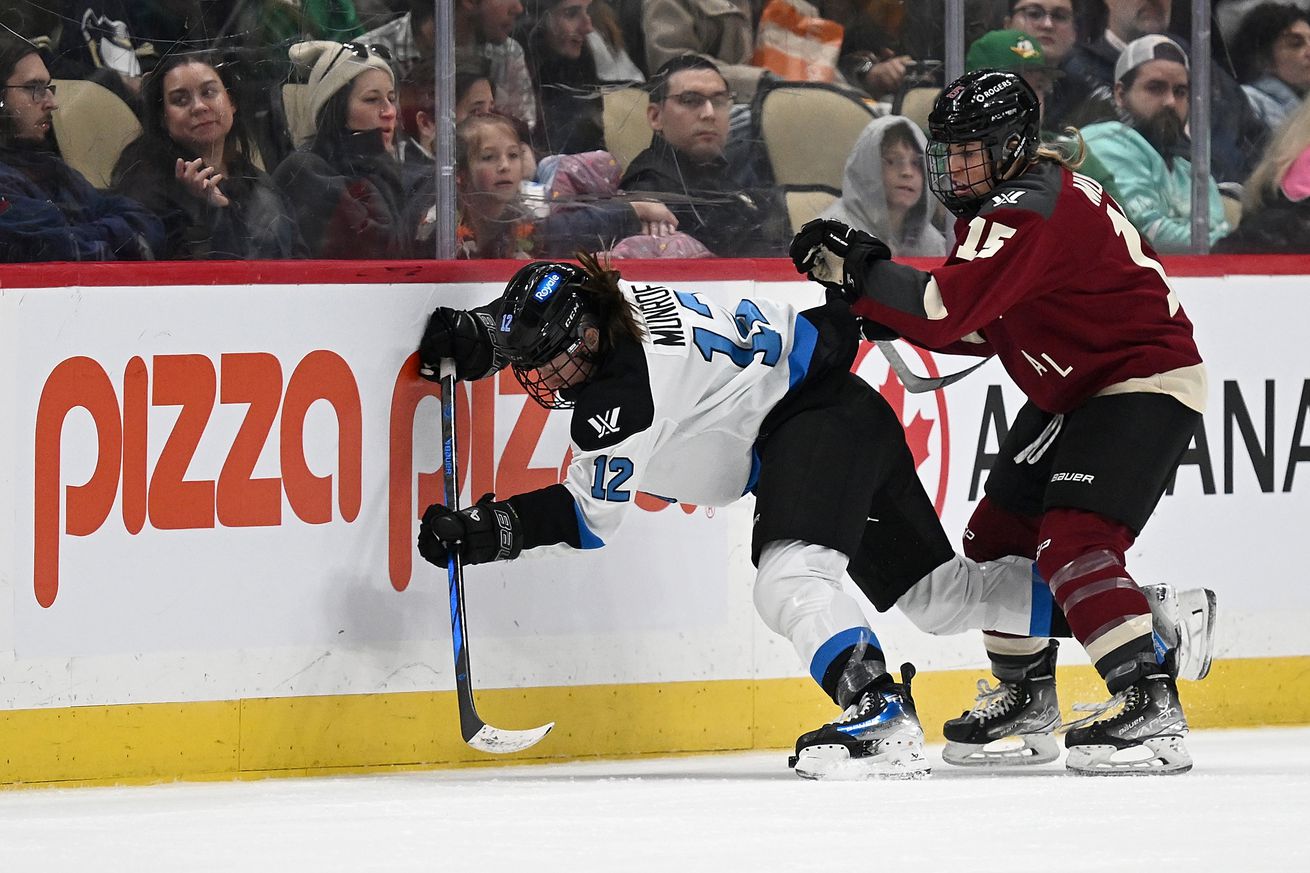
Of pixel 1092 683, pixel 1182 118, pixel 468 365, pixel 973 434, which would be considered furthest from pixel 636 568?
pixel 1182 118

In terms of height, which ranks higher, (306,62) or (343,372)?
(306,62)

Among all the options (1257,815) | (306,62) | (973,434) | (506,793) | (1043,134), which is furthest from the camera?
(1043,134)

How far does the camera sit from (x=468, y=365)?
140 inches

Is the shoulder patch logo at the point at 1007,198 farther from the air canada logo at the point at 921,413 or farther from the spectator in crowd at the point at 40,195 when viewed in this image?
the spectator in crowd at the point at 40,195

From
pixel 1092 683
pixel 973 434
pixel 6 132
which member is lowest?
pixel 1092 683

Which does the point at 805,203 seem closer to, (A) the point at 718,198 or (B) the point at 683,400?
(A) the point at 718,198

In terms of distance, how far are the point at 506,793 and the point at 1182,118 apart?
7.56 ft

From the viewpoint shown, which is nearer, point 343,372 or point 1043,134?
point 343,372

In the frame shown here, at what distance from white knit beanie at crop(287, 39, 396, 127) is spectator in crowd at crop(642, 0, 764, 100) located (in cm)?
61

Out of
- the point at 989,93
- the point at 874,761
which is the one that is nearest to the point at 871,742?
the point at 874,761

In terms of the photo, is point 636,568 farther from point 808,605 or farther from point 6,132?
point 6,132

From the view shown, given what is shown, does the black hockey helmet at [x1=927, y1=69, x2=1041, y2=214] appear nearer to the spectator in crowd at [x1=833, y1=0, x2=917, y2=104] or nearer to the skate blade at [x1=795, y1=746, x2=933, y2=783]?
the spectator in crowd at [x1=833, y1=0, x2=917, y2=104]

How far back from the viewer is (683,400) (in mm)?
3305

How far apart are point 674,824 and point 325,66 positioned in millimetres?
1703
